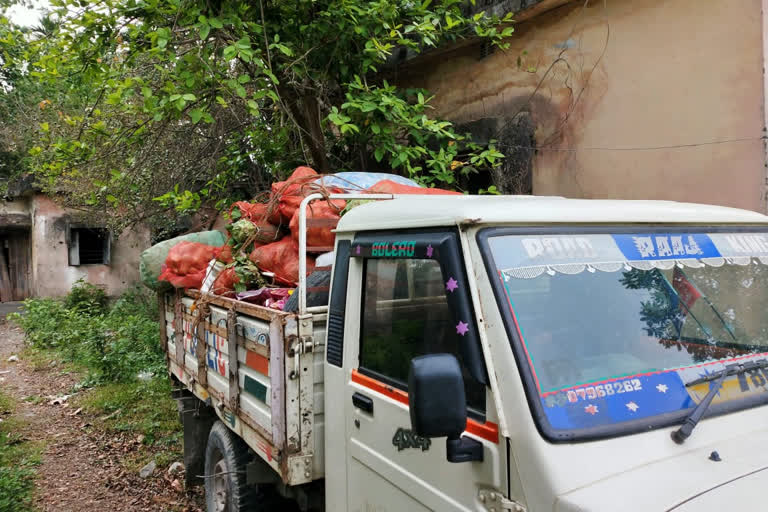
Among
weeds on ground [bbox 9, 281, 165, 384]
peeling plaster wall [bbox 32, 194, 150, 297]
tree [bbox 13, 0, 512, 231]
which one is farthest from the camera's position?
peeling plaster wall [bbox 32, 194, 150, 297]

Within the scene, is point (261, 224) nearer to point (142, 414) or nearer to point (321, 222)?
point (321, 222)

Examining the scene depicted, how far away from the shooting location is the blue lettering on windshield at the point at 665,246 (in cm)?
204

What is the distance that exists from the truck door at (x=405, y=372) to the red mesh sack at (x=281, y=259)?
130cm

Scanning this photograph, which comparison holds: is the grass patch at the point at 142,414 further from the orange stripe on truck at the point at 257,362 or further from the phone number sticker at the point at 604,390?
the phone number sticker at the point at 604,390

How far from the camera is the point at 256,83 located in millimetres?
6551

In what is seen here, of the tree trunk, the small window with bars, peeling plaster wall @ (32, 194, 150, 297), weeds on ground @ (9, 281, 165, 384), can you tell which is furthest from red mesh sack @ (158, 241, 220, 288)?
the small window with bars

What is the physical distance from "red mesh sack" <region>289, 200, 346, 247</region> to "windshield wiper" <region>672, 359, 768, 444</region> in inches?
83.2

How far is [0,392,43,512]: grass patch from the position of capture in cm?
449

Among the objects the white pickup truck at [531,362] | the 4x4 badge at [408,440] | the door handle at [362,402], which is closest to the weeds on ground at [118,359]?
the white pickup truck at [531,362]

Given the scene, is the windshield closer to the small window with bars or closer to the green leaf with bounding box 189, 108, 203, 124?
the green leaf with bounding box 189, 108, 203, 124

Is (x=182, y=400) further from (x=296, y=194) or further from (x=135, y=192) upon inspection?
(x=135, y=192)

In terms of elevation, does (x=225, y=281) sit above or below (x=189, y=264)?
below

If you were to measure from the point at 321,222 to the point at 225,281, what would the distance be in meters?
0.99

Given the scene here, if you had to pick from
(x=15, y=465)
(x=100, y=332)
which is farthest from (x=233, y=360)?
(x=100, y=332)
